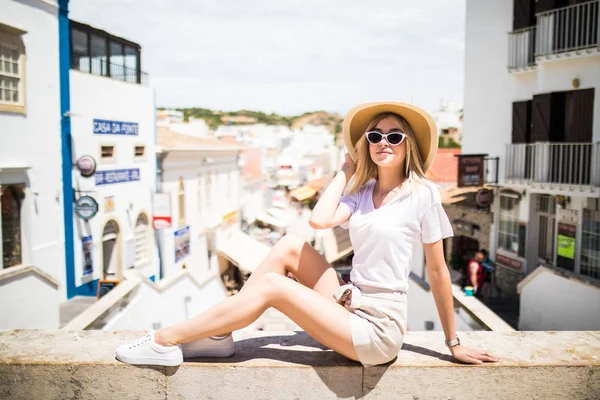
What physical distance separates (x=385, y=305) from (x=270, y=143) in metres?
71.0

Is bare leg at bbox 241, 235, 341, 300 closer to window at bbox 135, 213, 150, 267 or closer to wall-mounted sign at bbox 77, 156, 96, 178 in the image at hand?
wall-mounted sign at bbox 77, 156, 96, 178

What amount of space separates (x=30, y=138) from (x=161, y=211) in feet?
23.1

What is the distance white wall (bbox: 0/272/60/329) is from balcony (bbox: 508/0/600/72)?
13.8 m

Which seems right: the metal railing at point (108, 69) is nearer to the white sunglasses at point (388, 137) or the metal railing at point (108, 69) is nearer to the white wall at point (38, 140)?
the white wall at point (38, 140)

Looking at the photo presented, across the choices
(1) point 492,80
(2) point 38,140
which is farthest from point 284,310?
(1) point 492,80

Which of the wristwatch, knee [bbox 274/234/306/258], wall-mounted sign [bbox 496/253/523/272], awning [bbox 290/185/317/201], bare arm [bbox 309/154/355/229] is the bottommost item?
wall-mounted sign [bbox 496/253/523/272]

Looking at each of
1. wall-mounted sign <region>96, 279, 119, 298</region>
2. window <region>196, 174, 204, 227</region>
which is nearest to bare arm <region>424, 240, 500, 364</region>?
wall-mounted sign <region>96, 279, 119, 298</region>

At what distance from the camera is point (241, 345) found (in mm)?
3297

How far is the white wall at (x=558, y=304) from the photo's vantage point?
935cm

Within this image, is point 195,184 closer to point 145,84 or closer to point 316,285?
point 145,84

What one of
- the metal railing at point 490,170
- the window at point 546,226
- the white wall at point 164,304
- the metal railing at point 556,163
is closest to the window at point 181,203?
the white wall at point 164,304

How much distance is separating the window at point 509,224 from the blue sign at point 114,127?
12.9m

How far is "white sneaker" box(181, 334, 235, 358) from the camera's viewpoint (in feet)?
9.90

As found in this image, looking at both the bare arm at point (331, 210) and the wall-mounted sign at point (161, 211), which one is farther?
the wall-mounted sign at point (161, 211)
